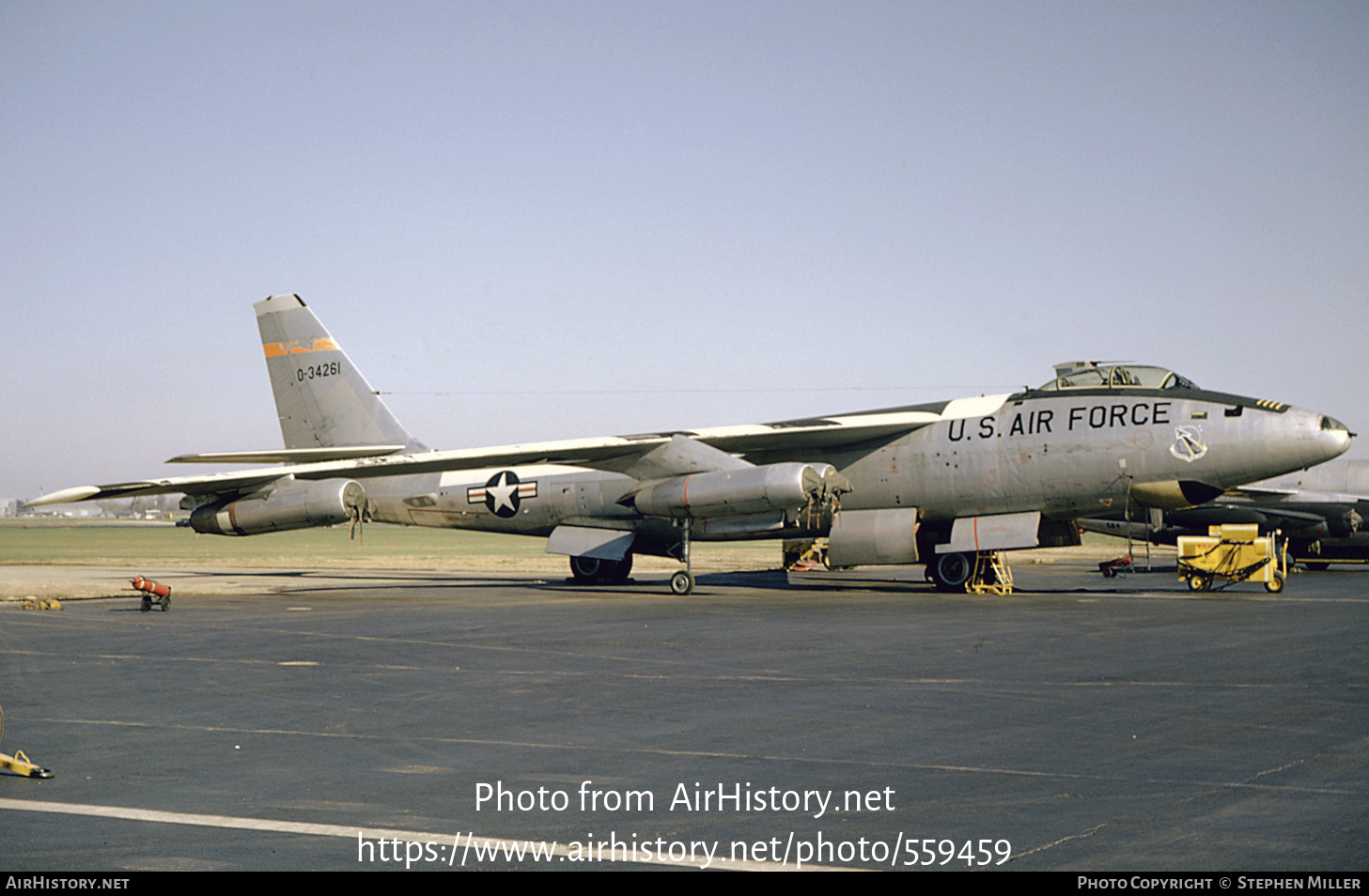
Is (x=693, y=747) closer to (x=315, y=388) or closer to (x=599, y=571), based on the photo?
(x=599, y=571)

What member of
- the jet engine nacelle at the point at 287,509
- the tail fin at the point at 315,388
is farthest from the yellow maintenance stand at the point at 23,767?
the tail fin at the point at 315,388

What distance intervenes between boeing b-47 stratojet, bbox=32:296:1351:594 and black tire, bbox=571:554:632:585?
0.13ft

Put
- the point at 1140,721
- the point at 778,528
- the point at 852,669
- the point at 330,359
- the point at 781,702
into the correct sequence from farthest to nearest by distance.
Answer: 1. the point at 330,359
2. the point at 778,528
3. the point at 852,669
4. the point at 781,702
5. the point at 1140,721

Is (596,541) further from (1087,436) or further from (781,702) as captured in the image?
(781,702)

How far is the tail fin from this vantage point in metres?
30.4

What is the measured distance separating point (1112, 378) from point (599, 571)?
13555mm

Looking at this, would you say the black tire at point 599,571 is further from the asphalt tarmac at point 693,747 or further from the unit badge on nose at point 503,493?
the asphalt tarmac at point 693,747

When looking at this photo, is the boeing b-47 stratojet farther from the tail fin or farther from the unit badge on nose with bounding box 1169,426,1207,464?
the tail fin

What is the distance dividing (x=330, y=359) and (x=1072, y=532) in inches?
763

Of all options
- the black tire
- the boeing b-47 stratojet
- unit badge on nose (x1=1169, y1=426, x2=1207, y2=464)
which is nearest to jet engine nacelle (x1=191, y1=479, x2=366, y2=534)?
the boeing b-47 stratojet

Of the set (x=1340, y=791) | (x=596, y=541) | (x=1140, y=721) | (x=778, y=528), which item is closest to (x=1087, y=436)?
(x=778, y=528)

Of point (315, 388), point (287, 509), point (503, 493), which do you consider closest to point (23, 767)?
point (287, 509)

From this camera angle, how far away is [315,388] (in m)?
30.5

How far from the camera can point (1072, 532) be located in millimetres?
24688
